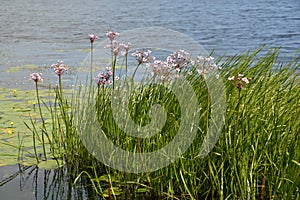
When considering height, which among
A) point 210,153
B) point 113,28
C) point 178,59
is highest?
point 178,59

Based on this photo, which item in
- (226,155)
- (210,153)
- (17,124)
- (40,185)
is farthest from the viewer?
(17,124)

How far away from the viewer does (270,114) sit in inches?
124

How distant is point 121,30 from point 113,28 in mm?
595

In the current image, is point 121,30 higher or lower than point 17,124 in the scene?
lower

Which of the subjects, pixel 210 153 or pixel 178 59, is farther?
pixel 178 59

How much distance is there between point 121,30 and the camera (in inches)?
558

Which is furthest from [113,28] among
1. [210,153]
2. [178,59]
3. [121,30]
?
[210,153]

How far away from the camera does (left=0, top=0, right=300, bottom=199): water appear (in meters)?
9.53

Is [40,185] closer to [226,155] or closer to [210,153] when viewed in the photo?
[210,153]

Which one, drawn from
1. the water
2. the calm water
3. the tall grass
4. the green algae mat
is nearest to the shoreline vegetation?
the tall grass

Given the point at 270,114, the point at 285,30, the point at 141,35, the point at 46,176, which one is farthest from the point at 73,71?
the point at 285,30

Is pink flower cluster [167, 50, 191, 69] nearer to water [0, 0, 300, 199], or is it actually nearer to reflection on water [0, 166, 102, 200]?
reflection on water [0, 166, 102, 200]

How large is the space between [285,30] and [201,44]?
3.45 m

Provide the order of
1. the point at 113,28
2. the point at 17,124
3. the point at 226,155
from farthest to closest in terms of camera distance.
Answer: the point at 113,28
the point at 17,124
the point at 226,155
